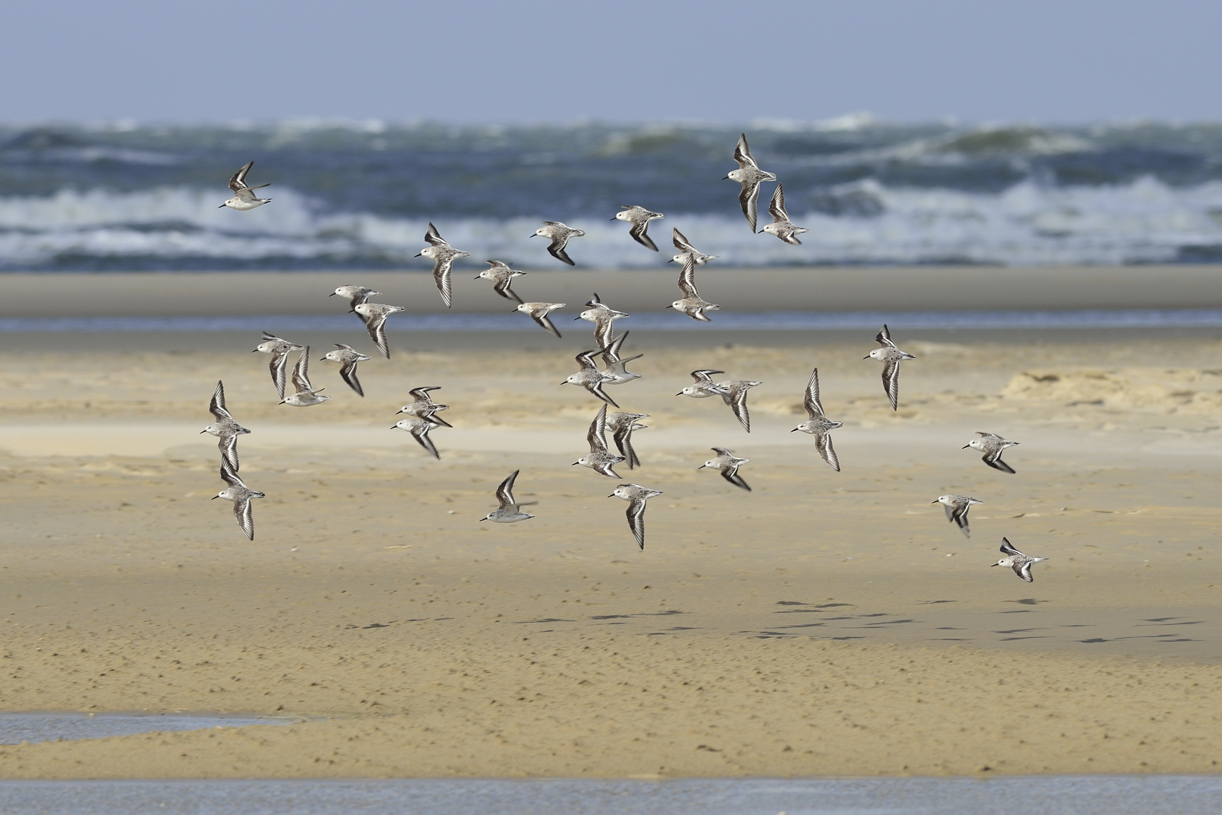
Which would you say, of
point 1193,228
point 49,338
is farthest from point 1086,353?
point 1193,228

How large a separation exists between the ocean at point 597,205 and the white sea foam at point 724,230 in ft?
0.27

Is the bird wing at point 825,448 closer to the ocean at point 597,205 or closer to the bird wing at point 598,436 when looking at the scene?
the bird wing at point 598,436

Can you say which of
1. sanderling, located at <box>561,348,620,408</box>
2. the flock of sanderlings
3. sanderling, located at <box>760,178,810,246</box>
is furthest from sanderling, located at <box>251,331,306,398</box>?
sanderling, located at <box>760,178,810,246</box>

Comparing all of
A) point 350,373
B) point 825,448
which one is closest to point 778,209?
point 825,448

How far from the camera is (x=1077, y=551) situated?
40.4 feet

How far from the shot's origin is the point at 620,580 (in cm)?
1162

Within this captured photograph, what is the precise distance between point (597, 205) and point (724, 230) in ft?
17.1

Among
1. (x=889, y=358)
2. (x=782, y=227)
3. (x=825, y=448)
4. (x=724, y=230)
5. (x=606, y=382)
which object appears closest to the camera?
(x=606, y=382)

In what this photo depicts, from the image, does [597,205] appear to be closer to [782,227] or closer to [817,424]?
[782,227]

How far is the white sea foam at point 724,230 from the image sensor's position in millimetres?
39094

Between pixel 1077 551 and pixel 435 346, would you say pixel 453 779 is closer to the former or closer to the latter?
pixel 1077 551

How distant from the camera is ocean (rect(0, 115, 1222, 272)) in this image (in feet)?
129

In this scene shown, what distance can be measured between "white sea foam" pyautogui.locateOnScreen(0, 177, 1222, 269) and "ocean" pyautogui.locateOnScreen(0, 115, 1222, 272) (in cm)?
8

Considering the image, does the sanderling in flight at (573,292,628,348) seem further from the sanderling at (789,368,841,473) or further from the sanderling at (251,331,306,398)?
the sanderling at (251,331,306,398)
